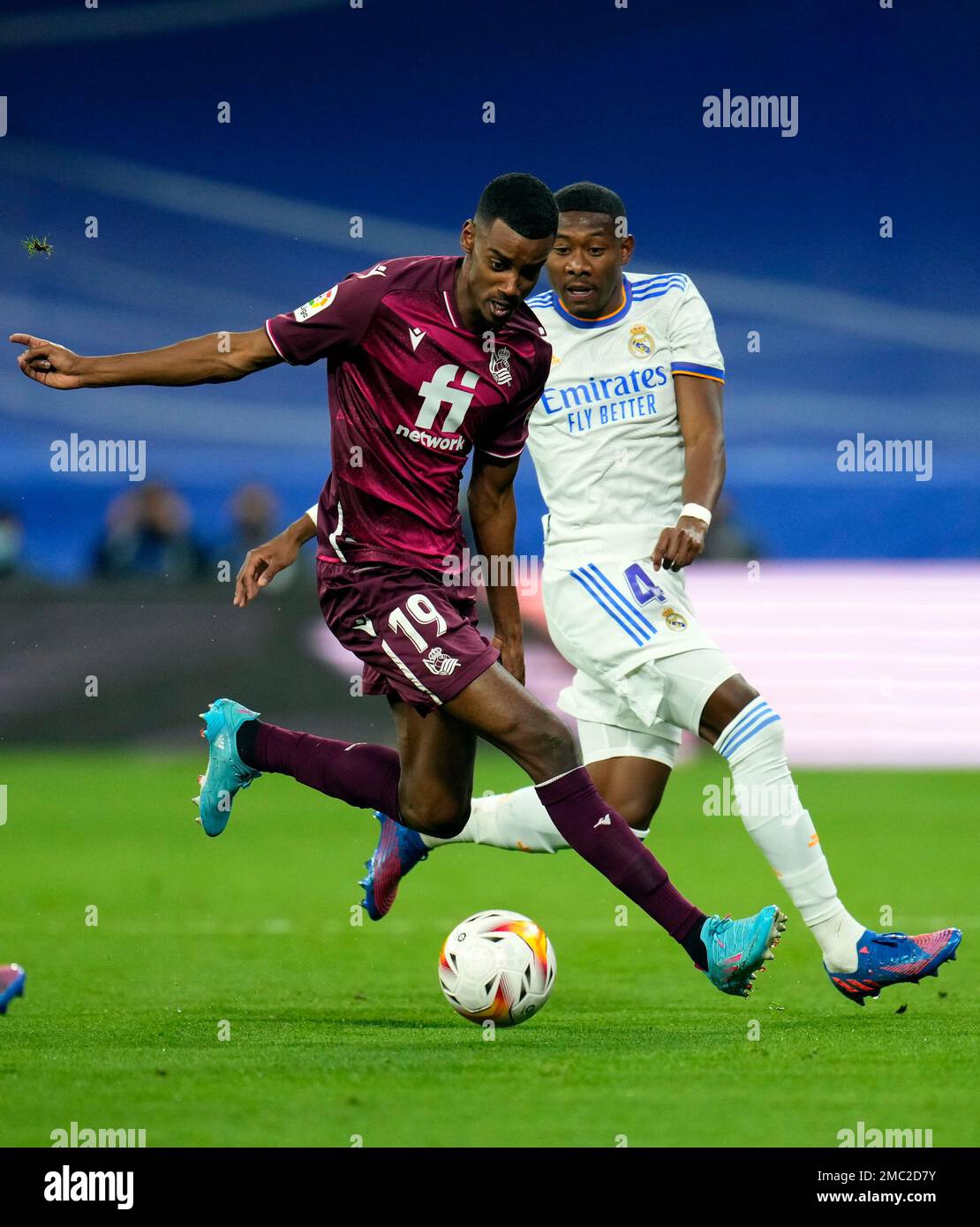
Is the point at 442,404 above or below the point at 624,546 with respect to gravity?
above

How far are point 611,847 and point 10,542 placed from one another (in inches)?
489

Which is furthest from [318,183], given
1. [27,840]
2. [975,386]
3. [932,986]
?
[932,986]

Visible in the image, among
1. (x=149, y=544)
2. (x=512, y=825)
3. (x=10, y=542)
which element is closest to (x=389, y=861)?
(x=512, y=825)

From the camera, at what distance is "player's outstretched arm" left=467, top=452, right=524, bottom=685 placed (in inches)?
210

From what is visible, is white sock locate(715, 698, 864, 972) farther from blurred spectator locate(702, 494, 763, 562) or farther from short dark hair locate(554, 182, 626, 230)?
blurred spectator locate(702, 494, 763, 562)

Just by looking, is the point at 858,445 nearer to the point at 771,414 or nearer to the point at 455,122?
the point at 771,414

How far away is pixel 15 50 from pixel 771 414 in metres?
9.15

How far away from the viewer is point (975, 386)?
19.3 metres

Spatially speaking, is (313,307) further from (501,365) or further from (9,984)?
(9,984)

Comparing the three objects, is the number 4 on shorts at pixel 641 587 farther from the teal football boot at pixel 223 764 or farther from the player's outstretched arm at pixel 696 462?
the teal football boot at pixel 223 764

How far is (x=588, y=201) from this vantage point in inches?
226

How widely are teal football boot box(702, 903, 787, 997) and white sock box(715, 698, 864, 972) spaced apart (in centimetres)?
44

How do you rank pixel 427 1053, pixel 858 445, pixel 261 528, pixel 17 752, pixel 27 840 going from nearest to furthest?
1. pixel 427 1053
2. pixel 27 840
3. pixel 17 752
4. pixel 261 528
5. pixel 858 445

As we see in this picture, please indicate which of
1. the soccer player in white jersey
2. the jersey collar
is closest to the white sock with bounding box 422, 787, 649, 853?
the soccer player in white jersey
